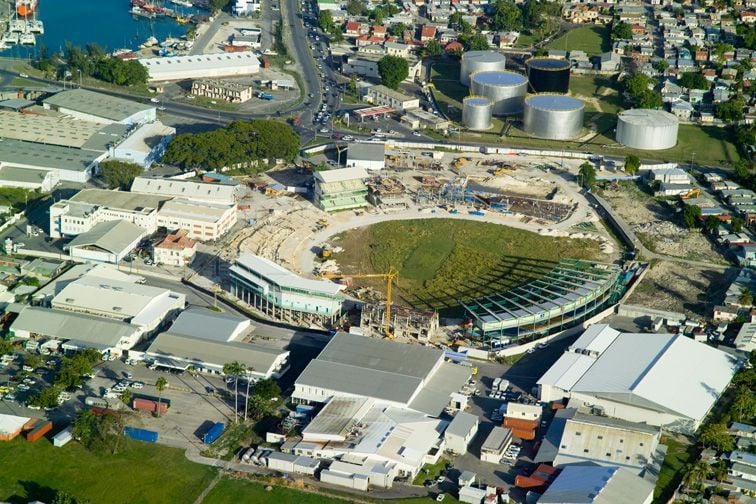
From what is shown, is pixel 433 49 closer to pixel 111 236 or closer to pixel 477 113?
pixel 477 113

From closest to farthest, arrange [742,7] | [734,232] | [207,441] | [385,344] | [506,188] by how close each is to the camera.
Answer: [207,441] < [385,344] < [734,232] < [506,188] < [742,7]

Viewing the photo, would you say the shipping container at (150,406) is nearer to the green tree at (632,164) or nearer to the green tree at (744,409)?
the green tree at (744,409)

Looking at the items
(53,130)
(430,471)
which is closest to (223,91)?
(53,130)

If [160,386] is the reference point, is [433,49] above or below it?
above

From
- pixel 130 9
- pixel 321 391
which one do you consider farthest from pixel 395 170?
pixel 130 9

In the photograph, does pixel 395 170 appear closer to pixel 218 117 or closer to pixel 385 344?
pixel 218 117

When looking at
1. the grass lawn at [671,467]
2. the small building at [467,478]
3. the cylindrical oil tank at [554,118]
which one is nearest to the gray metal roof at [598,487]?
the grass lawn at [671,467]
